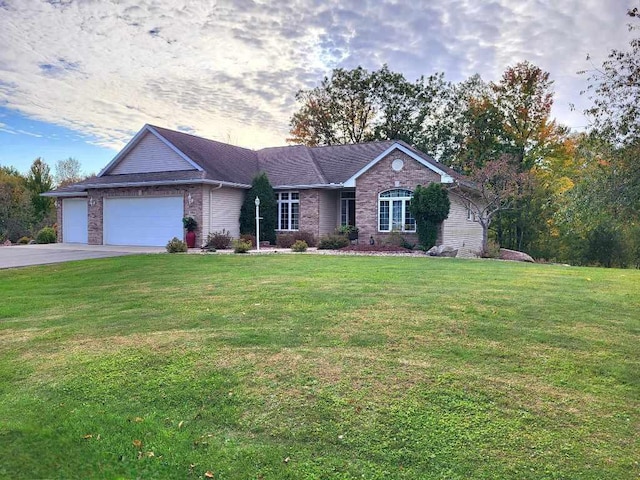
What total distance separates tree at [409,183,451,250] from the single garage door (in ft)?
36.0

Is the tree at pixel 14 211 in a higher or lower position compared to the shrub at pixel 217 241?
higher

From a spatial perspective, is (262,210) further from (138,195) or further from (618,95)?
(618,95)

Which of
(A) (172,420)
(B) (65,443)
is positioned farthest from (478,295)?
(B) (65,443)

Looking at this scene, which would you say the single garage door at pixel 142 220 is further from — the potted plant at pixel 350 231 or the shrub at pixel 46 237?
the potted plant at pixel 350 231

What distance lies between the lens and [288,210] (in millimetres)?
23781

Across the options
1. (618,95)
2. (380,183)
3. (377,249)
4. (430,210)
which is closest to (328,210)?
(380,183)

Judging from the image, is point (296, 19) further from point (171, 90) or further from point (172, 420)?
point (172, 420)

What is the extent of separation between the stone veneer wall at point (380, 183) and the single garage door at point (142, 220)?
337 inches

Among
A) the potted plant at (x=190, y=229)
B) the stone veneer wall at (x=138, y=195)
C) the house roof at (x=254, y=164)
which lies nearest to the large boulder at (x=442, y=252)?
the house roof at (x=254, y=164)

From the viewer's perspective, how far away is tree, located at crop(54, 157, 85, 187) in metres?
46.2

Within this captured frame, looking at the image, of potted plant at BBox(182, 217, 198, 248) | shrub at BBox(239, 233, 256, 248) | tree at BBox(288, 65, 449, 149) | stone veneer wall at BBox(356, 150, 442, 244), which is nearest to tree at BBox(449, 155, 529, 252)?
stone veneer wall at BBox(356, 150, 442, 244)

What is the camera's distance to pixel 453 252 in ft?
57.9

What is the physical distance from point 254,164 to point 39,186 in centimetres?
2283

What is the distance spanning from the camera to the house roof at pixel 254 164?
21312 millimetres
